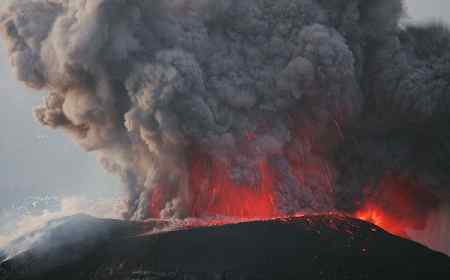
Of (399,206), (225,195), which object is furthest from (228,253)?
(399,206)

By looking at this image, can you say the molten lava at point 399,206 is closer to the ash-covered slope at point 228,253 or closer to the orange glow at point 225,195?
the ash-covered slope at point 228,253

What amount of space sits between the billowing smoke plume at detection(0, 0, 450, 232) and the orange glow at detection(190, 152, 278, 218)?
0.04 m

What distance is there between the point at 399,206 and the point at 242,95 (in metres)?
7.86

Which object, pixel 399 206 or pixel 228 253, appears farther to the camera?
pixel 399 206

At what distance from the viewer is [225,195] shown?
53.4 ft

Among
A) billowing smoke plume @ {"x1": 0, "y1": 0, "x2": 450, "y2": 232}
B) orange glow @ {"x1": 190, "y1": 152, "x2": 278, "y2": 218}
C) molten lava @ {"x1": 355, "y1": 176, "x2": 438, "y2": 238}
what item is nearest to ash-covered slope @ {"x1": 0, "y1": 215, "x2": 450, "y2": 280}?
orange glow @ {"x1": 190, "y1": 152, "x2": 278, "y2": 218}

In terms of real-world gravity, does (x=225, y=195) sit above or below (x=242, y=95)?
below

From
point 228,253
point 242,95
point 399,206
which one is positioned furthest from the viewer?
point 399,206

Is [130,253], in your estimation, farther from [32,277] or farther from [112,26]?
[112,26]

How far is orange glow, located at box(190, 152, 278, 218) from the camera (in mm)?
16203

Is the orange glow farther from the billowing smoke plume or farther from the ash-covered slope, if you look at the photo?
the ash-covered slope

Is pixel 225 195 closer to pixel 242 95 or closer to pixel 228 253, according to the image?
pixel 228 253

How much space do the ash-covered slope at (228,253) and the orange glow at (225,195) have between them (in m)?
1.46

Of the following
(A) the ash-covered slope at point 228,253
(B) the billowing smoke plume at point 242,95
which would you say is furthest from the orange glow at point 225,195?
(A) the ash-covered slope at point 228,253
